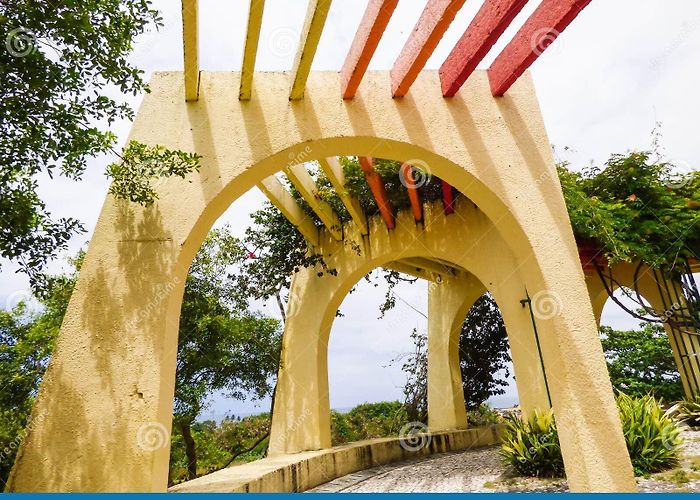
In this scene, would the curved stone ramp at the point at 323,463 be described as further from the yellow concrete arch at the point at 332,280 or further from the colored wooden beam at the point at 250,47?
the colored wooden beam at the point at 250,47

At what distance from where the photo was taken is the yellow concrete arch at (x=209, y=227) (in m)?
2.98

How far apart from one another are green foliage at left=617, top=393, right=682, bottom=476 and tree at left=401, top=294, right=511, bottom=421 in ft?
19.2

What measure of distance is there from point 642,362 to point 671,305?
307 inches

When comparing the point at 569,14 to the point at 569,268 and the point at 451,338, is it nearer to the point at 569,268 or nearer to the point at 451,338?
the point at 569,268

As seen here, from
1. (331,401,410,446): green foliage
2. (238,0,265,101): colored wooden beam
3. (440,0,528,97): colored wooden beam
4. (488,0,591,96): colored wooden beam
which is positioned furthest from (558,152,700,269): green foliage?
(331,401,410,446): green foliage

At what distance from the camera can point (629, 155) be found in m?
6.03

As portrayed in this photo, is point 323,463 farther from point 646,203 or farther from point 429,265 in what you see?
point 646,203

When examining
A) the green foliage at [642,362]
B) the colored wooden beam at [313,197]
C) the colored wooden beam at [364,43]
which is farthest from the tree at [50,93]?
the green foliage at [642,362]

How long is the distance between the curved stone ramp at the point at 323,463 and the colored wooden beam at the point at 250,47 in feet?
10.3

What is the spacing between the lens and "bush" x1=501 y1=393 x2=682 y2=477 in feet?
14.0

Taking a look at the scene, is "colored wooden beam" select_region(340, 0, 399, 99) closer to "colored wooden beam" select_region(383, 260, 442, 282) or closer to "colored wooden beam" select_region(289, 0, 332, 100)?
"colored wooden beam" select_region(289, 0, 332, 100)

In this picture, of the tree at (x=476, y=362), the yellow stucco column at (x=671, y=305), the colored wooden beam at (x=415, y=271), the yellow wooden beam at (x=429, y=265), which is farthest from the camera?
the tree at (x=476, y=362)

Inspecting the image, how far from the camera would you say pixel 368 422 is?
11500mm

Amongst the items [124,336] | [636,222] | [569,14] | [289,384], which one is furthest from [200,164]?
[636,222]
